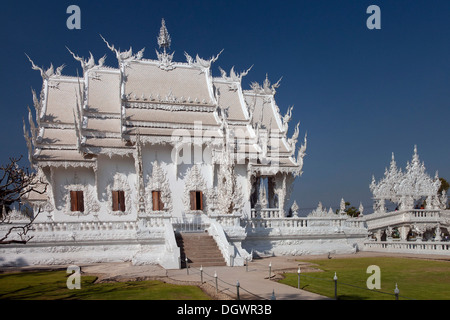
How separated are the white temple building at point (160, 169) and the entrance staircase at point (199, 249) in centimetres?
17

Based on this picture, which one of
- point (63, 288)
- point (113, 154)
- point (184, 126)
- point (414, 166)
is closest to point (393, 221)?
point (414, 166)

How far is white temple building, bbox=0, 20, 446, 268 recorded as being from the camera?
59.6ft

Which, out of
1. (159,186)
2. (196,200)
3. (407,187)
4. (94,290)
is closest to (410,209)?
(407,187)

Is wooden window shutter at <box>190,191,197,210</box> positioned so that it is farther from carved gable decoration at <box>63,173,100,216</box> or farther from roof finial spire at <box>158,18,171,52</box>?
roof finial spire at <box>158,18,171,52</box>

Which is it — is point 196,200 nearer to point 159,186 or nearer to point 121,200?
point 159,186

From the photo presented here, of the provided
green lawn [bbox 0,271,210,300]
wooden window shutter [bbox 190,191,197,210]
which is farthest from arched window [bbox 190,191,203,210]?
green lawn [bbox 0,271,210,300]

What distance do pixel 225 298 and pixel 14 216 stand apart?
56.3ft

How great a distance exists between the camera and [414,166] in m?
28.6

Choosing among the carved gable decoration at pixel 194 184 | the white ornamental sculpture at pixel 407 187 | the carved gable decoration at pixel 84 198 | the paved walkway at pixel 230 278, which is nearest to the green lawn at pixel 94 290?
the paved walkway at pixel 230 278

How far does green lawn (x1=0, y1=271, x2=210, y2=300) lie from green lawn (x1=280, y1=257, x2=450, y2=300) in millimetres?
2854

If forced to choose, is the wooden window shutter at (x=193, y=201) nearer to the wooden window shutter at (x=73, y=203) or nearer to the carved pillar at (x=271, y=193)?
the carved pillar at (x=271, y=193)

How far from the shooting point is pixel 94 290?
1110cm

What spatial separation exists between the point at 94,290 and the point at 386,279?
7612 mm

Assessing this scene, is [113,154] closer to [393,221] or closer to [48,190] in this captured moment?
[48,190]
